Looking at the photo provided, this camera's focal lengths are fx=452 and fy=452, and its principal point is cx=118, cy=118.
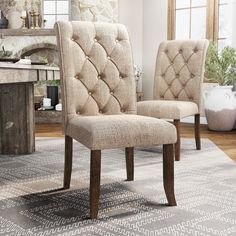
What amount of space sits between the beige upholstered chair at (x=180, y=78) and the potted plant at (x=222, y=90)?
1.18 metres

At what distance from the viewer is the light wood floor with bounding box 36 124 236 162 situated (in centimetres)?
421

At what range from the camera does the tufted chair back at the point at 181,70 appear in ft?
13.2

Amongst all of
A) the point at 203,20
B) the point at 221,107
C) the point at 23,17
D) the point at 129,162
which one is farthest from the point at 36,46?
the point at 129,162

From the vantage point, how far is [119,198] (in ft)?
8.24

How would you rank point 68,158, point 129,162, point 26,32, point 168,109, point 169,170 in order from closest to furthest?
point 169,170
point 68,158
point 129,162
point 168,109
point 26,32

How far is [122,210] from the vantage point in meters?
2.29

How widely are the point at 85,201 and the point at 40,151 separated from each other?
1.62 m

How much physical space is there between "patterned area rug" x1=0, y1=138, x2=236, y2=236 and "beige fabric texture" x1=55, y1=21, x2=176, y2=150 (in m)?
0.36

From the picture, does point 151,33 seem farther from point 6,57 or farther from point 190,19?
point 6,57

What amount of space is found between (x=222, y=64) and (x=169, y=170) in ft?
10.5

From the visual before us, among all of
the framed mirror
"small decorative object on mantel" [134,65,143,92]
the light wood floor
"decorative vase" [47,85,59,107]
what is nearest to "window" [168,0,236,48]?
"small decorative object on mantel" [134,65,143,92]

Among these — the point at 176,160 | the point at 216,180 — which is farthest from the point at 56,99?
the point at 216,180

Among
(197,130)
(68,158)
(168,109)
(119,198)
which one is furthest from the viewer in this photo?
(197,130)

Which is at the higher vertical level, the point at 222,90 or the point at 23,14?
the point at 23,14
